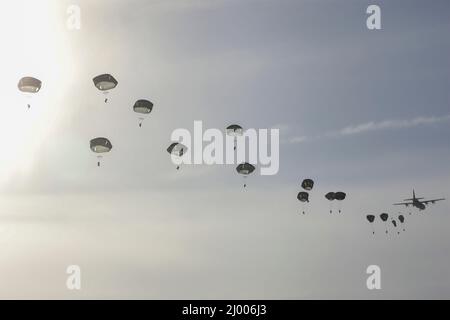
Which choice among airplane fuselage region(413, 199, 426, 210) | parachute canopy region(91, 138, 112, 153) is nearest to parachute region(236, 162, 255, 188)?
parachute canopy region(91, 138, 112, 153)

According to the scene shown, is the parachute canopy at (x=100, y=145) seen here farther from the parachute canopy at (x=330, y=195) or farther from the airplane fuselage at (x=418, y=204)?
the airplane fuselage at (x=418, y=204)

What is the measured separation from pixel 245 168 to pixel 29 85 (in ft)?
98.5

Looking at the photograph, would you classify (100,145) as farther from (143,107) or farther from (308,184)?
(308,184)

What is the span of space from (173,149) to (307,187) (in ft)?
78.0

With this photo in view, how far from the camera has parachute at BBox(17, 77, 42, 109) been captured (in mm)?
78625

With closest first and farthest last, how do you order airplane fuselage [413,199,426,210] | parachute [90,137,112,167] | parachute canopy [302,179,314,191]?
1. parachute [90,137,112,167]
2. parachute canopy [302,179,314,191]
3. airplane fuselage [413,199,426,210]

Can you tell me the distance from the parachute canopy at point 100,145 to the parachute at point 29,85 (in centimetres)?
934

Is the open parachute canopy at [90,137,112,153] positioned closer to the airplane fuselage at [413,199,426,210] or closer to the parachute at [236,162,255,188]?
the parachute at [236,162,255,188]

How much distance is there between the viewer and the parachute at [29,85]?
258ft

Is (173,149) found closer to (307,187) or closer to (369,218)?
(307,187)

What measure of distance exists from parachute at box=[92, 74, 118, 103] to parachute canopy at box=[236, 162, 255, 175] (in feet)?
67.1

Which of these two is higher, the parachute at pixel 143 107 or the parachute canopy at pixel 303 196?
the parachute at pixel 143 107

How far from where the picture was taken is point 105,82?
8012 centimetres

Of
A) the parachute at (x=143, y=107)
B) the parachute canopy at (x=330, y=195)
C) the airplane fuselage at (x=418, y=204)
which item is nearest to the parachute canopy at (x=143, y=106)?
the parachute at (x=143, y=107)
